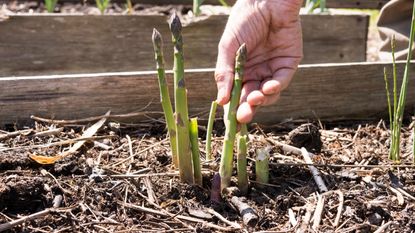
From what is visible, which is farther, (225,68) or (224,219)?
(225,68)

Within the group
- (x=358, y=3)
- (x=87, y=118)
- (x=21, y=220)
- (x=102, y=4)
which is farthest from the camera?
(x=358, y=3)

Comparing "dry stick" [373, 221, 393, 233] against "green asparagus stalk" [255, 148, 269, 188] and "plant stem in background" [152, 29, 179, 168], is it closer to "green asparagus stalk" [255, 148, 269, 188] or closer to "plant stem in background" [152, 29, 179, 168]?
"green asparagus stalk" [255, 148, 269, 188]

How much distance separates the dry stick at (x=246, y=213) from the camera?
4.60 ft

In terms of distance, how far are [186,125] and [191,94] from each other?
63 centimetres

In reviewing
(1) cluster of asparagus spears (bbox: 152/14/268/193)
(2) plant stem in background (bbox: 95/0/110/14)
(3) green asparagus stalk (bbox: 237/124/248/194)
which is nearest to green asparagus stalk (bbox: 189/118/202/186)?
(1) cluster of asparagus spears (bbox: 152/14/268/193)

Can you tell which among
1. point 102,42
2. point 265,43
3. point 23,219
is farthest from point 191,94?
point 102,42

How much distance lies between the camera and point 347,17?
321 centimetres

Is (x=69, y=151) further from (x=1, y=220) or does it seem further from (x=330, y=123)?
(x=330, y=123)

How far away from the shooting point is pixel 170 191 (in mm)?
1522

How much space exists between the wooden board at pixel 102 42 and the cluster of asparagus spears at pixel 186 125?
4.91ft

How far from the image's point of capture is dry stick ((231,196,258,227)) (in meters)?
1.40

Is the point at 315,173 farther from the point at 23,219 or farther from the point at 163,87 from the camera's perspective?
the point at 23,219

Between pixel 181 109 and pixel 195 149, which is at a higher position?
pixel 181 109

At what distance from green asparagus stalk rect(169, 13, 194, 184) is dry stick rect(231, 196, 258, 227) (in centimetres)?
14
